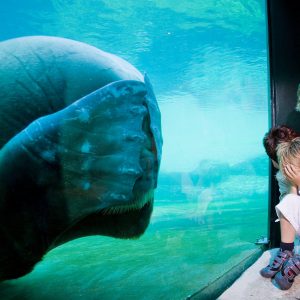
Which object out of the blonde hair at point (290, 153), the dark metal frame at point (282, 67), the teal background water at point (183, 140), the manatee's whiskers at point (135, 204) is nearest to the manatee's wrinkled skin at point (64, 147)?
the manatee's whiskers at point (135, 204)

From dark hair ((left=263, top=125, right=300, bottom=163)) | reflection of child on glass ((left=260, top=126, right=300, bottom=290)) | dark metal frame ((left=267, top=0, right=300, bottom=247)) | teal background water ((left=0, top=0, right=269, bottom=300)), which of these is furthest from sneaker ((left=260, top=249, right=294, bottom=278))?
dark metal frame ((left=267, top=0, right=300, bottom=247))

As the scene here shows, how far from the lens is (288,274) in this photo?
9.03ft

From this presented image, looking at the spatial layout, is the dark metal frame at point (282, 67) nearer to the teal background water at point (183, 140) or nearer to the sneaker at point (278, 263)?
the teal background water at point (183, 140)

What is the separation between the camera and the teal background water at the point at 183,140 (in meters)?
1.99

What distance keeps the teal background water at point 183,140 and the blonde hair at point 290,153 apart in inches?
23.3

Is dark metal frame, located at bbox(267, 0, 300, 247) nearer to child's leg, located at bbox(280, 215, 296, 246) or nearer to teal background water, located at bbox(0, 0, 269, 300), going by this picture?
teal background water, located at bbox(0, 0, 269, 300)

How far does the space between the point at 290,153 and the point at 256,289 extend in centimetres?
113

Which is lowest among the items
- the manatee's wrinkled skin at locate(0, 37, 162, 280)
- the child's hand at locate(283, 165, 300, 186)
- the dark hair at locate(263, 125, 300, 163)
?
the child's hand at locate(283, 165, 300, 186)

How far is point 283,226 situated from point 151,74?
1.73m

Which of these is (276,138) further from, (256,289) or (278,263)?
(256,289)

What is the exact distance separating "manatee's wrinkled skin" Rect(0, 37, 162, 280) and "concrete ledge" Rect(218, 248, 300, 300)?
124 centimetres

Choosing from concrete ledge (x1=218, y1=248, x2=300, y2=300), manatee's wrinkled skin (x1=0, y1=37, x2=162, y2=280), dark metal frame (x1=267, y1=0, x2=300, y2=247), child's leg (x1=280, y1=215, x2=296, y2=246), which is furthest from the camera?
dark metal frame (x1=267, y1=0, x2=300, y2=247)

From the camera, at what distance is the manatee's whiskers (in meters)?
2.02

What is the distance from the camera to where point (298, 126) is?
13.9 ft
